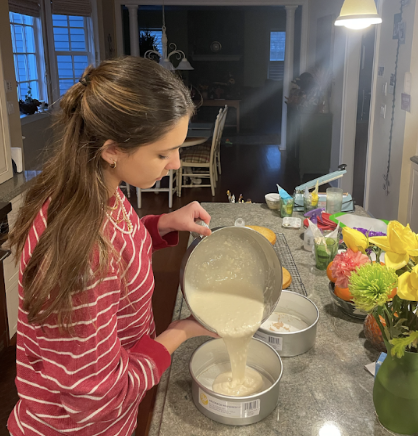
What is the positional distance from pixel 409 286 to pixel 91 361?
0.53 meters

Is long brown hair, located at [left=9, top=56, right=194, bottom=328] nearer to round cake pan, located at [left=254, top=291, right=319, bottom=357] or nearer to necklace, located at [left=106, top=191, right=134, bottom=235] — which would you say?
necklace, located at [left=106, top=191, right=134, bottom=235]

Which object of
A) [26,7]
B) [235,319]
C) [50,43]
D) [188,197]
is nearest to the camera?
[235,319]

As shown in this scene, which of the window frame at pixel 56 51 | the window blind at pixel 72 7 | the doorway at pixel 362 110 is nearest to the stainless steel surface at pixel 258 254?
the doorway at pixel 362 110

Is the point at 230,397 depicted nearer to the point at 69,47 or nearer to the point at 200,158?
the point at 200,158

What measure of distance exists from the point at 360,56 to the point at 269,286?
5.11 metres

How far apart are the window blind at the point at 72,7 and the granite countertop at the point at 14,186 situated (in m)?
3.76

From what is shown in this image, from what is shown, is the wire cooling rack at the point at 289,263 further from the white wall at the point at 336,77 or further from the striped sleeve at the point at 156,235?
the white wall at the point at 336,77

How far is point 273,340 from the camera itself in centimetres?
114

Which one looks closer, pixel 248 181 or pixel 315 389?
pixel 315 389

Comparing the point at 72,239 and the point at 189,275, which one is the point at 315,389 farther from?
the point at 72,239

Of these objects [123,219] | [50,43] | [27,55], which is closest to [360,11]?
[123,219]

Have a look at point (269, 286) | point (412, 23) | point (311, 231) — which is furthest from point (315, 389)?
point (412, 23)

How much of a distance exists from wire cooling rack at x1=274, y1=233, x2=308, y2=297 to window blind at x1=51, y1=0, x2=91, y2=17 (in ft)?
17.3

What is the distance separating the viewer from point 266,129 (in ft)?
36.4
